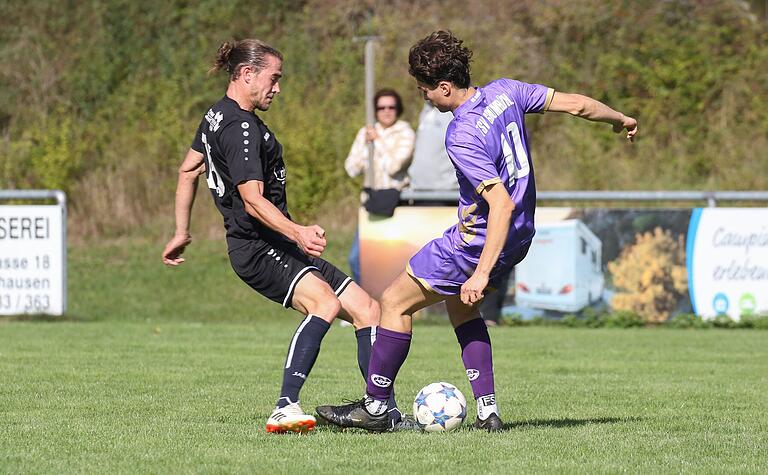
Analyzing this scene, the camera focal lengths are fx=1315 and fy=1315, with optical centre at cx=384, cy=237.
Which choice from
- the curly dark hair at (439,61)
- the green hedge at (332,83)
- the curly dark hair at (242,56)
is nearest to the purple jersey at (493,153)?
the curly dark hair at (439,61)

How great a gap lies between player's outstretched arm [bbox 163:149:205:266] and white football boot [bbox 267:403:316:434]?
1244 mm

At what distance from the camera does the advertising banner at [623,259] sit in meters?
13.4

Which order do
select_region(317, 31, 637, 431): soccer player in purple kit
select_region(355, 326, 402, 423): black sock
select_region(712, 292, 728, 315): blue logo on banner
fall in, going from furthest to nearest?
select_region(712, 292, 728, 315): blue logo on banner, select_region(355, 326, 402, 423): black sock, select_region(317, 31, 637, 431): soccer player in purple kit

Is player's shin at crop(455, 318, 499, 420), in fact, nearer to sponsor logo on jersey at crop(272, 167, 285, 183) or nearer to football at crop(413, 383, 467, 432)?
football at crop(413, 383, 467, 432)

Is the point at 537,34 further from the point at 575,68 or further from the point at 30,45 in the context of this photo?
the point at 30,45

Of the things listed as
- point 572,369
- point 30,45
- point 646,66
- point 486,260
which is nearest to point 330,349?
point 572,369

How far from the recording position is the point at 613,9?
23203 millimetres

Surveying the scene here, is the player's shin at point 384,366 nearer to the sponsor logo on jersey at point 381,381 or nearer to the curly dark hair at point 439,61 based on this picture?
the sponsor logo on jersey at point 381,381

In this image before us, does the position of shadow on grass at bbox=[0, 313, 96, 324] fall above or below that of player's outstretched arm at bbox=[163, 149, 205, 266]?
below

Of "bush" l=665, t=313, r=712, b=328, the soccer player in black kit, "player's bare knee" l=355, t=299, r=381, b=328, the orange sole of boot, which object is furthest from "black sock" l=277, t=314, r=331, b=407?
"bush" l=665, t=313, r=712, b=328

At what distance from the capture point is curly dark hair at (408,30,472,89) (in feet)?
20.3

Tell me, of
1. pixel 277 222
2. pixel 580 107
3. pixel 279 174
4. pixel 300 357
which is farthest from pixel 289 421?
pixel 580 107

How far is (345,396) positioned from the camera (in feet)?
26.7

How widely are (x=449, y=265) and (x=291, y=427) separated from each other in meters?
1.09
